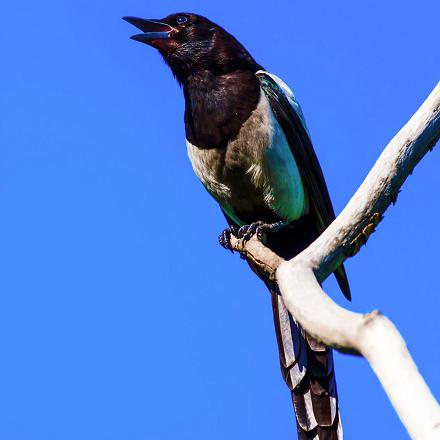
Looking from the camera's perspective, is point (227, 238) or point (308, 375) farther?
point (227, 238)

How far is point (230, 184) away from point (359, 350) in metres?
4.06

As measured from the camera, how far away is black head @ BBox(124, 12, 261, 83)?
284 inches

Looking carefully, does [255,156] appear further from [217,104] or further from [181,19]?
[181,19]

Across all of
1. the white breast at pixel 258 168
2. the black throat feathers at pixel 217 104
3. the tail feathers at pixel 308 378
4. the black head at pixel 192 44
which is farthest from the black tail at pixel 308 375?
the black head at pixel 192 44

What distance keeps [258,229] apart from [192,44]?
1.74 meters

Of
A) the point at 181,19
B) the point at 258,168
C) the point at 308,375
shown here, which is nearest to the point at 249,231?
the point at 258,168

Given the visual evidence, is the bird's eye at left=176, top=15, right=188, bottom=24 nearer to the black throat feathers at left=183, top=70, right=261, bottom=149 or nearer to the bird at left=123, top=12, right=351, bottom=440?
the bird at left=123, top=12, right=351, bottom=440

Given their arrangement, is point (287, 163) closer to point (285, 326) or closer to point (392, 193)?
point (285, 326)

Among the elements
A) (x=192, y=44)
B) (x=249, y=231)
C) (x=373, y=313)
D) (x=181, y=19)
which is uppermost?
(x=181, y=19)

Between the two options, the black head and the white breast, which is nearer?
the white breast

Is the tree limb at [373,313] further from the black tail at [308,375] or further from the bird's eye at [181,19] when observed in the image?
the bird's eye at [181,19]

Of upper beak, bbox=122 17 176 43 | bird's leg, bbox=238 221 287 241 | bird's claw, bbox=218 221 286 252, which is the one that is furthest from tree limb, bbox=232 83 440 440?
upper beak, bbox=122 17 176 43

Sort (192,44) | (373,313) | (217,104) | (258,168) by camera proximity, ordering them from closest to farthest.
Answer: (373,313) → (258,168) → (217,104) → (192,44)

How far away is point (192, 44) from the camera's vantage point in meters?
7.30
